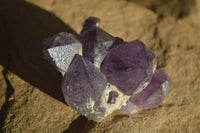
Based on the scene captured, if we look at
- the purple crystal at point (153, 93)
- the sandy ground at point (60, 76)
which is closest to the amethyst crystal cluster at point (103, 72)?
the purple crystal at point (153, 93)

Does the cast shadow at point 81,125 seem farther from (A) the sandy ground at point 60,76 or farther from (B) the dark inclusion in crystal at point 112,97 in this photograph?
(B) the dark inclusion in crystal at point 112,97

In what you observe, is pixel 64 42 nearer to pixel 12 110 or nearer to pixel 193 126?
pixel 12 110

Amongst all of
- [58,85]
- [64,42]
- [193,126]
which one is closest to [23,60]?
[58,85]

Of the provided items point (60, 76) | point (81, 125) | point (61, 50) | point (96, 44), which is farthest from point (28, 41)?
point (81, 125)

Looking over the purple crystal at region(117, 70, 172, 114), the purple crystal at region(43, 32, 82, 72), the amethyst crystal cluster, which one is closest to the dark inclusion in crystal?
the amethyst crystal cluster

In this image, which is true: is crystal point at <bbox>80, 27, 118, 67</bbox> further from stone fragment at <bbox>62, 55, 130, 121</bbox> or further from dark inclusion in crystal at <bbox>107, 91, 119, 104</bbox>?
dark inclusion in crystal at <bbox>107, 91, 119, 104</bbox>

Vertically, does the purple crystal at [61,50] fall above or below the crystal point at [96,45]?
below
